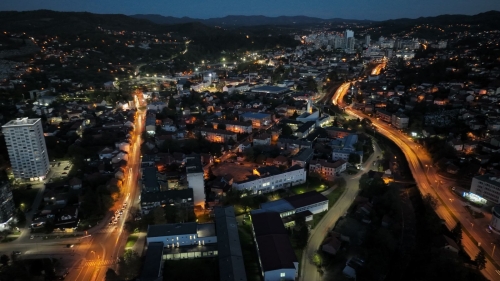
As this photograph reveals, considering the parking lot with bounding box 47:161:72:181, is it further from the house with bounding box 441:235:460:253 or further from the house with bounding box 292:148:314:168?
the house with bounding box 441:235:460:253

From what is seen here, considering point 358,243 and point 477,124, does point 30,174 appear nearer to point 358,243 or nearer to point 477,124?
point 358,243

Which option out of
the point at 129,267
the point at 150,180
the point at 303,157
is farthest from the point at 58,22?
the point at 129,267

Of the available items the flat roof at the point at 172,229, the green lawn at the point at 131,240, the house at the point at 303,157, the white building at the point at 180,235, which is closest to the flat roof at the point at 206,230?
the white building at the point at 180,235

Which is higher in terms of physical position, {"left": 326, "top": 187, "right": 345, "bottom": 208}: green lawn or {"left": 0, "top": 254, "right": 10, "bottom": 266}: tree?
{"left": 0, "top": 254, "right": 10, "bottom": 266}: tree

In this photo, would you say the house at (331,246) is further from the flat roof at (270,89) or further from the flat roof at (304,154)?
the flat roof at (270,89)

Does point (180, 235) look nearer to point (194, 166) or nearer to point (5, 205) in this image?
point (194, 166)

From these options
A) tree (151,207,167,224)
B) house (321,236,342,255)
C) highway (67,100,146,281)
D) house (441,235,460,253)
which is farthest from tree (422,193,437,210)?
highway (67,100,146,281)
